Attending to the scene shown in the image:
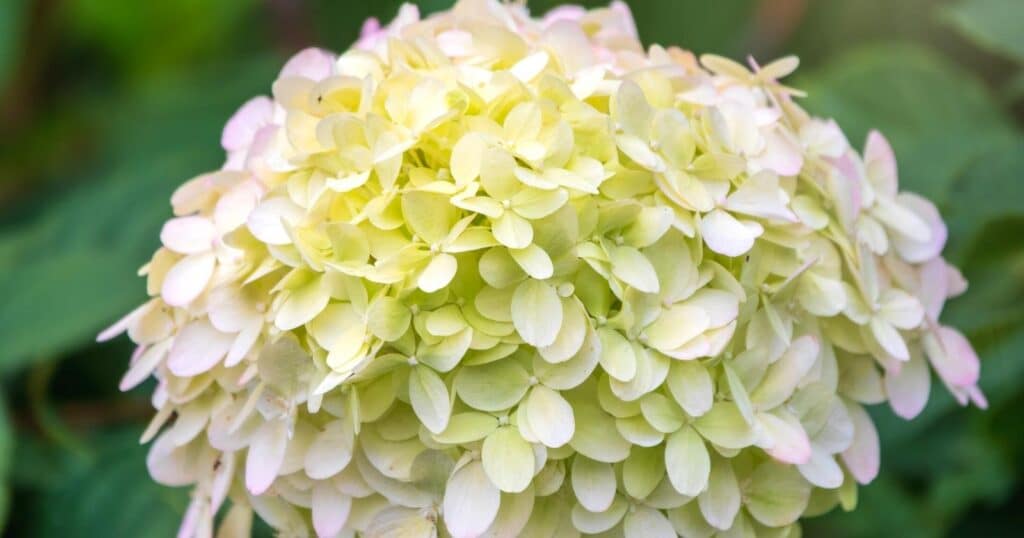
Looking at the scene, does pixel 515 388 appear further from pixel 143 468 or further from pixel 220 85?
pixel 220 85

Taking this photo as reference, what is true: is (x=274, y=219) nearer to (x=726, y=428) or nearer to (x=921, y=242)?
(x=726, y=428)

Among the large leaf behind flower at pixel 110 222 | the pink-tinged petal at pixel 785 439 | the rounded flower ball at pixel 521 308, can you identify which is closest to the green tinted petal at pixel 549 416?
the rounded flower ball at pixel 521 308

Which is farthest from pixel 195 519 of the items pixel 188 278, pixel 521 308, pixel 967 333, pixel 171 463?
pixel 967 333

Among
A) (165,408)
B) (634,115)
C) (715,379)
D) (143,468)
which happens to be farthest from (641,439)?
(143,468)

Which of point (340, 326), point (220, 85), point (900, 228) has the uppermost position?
point (340, 326)

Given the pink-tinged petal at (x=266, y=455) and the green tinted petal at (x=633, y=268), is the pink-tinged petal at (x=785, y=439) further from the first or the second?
the pink-tinged petal at (x=266, y=455)

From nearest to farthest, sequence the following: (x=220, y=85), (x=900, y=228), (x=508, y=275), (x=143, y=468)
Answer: (x=508, y=275) → (x=900, y=228) → (x=143, y=468) → (x=220, y=85)
